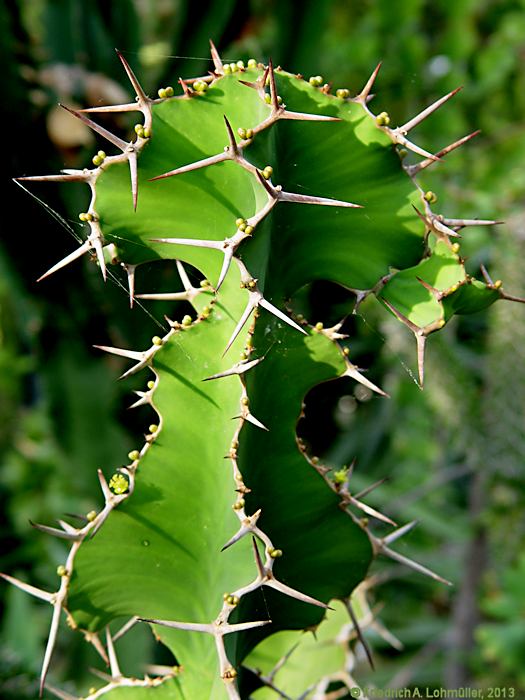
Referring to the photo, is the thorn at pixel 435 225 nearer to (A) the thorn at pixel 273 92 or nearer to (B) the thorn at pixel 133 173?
(A) the thorn at pixel 273 92

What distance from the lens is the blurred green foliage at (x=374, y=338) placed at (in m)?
2.20

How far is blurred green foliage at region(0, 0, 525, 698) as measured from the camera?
2.20 m

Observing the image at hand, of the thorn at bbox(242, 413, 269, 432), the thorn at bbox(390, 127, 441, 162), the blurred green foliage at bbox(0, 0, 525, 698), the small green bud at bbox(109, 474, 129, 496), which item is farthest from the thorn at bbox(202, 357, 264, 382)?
the blurred green foliage at bbox(0, 0, 525, 698)

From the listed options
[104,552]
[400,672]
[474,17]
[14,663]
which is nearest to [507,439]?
[400,672]

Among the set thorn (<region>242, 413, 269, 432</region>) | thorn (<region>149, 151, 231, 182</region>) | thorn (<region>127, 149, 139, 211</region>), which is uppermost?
thorn (<region>149, 151, 231, 182</region>)

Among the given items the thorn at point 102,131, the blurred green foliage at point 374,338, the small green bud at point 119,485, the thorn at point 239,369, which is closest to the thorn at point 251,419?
the thorn at point 239,369

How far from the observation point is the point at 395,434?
3354 mm

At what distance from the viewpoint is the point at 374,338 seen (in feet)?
9.75

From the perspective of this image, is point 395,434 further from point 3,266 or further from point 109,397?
point 3,266

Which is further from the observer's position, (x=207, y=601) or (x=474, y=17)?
(x=474, y=17)

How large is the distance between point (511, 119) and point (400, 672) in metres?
2.63

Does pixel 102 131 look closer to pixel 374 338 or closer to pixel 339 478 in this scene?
pixel 339 478

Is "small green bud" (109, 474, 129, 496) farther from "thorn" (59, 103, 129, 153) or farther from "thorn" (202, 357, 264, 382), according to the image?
"thorn" (59, 103, 129, 153)

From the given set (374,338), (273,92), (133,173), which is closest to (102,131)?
(133,173)
